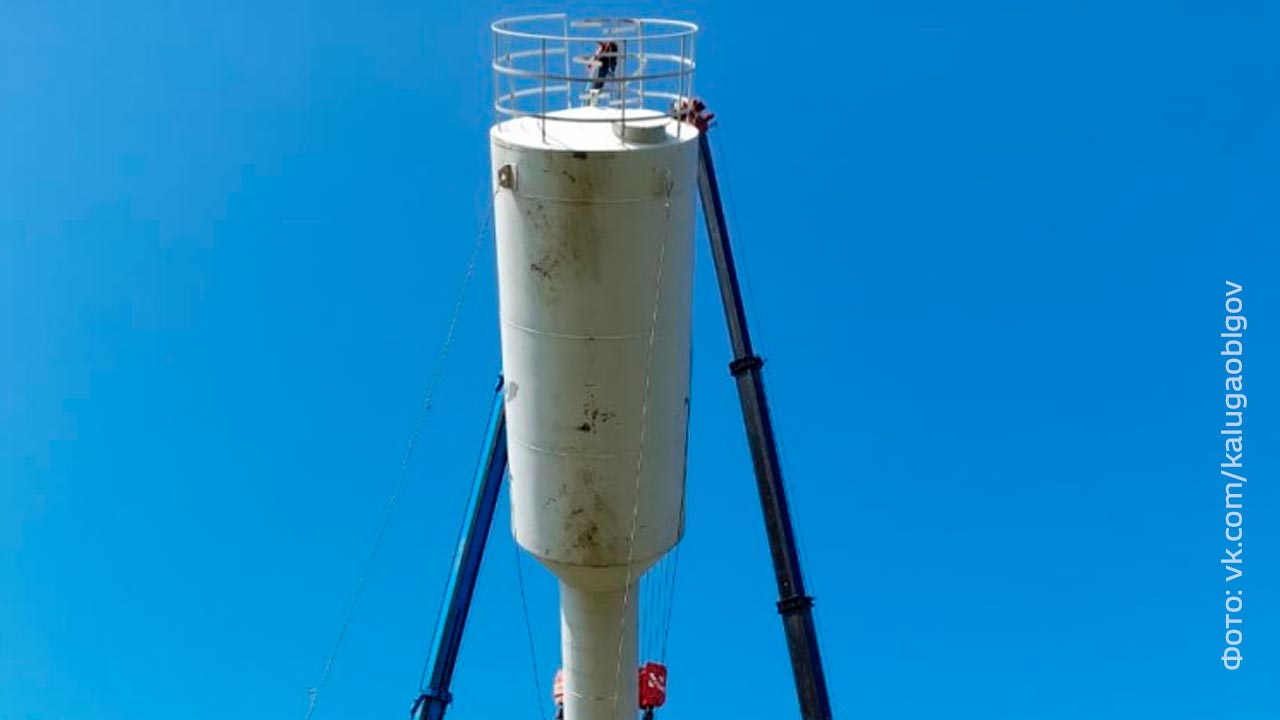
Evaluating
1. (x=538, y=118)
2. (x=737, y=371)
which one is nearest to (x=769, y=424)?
(x=737, y=371)

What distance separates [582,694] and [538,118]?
599 cm

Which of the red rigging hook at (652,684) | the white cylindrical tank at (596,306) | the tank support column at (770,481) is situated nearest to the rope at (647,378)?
the white cylindrical tank at (596,306)

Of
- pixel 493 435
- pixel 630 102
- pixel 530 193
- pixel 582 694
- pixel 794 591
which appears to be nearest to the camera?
pixel 530 193

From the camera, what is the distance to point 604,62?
11.5 meters

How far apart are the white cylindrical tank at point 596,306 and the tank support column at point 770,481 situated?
348 centimetres

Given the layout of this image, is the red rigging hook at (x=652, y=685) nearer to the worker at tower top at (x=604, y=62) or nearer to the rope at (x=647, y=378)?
the rope at (x=647, y=378)

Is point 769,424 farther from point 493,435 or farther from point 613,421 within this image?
point 613,421

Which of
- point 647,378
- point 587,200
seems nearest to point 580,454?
point 647,378

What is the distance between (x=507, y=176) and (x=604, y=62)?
1.61 meters

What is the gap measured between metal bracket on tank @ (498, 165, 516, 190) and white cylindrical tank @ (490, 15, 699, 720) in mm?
16

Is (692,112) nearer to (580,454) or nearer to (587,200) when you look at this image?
(587,200)

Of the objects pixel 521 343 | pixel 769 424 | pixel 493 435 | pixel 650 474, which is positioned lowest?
pixel 650 474

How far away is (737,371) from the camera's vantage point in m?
15.6

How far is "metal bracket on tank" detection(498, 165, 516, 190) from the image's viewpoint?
10681 millimetres
